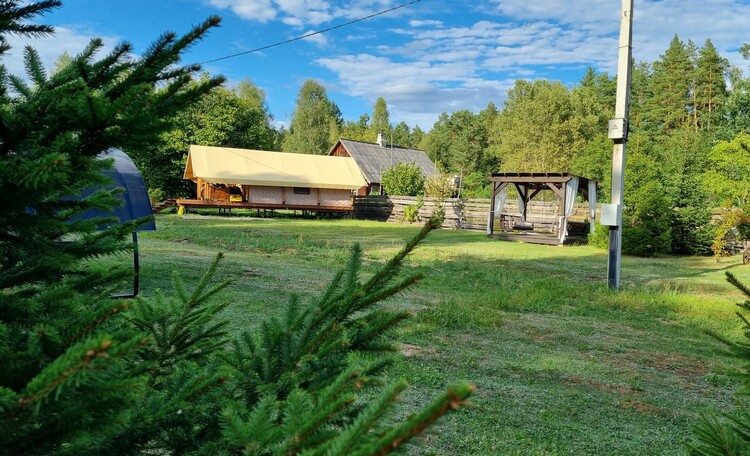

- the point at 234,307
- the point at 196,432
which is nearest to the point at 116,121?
the point at 196,432

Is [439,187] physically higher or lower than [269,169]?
lower

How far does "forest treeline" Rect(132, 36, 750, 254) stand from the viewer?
17391 millimetres

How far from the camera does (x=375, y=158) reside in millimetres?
40875

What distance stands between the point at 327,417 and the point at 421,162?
→ 43.1 meters

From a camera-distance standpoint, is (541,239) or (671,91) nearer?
(541,239)

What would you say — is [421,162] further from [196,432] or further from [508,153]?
[196,432]

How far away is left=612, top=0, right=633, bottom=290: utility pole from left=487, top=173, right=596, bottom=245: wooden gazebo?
32.9 feet

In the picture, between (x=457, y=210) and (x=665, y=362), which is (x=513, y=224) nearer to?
(x=457, y=210)

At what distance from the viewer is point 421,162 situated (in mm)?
43406

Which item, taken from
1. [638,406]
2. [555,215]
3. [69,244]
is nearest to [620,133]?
[638,406]

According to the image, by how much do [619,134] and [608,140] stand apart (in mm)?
29924

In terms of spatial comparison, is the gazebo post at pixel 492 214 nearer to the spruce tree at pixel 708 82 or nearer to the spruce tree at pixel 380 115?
the spruce tree at pixel 708 82

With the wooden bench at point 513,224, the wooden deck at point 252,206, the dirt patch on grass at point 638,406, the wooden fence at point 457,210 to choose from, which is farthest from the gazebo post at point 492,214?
the dirt patch on grass at point 638,406

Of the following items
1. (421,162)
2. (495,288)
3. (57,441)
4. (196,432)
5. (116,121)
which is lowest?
(495,288)
